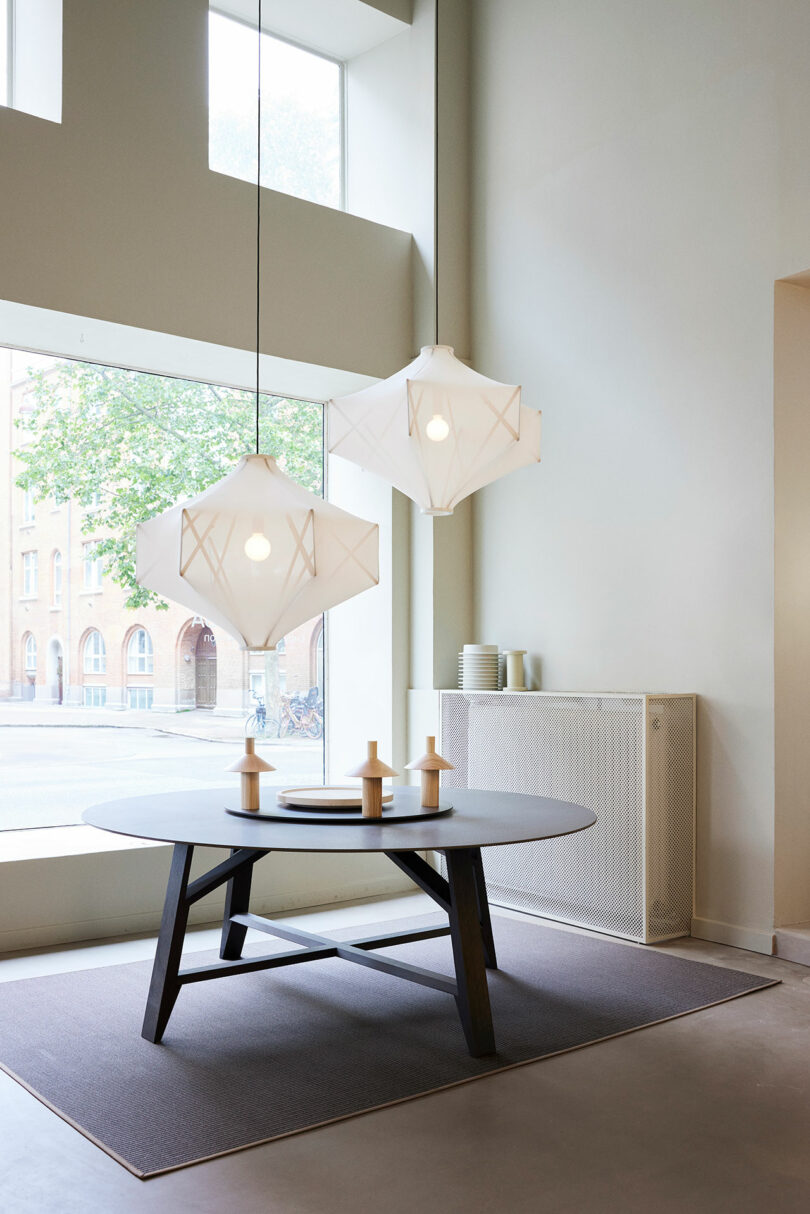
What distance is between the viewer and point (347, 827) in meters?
3.32

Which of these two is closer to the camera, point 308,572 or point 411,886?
point 308,572

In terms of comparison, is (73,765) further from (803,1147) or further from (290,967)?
(803,1147)

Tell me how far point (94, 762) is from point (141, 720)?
0.29 meters

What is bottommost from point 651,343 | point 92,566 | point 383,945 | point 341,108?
point 383,945

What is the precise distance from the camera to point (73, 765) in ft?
16.5

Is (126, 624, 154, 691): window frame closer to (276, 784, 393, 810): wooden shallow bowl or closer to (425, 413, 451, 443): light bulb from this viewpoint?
(276, 784, 393, 810): wooden shallow bowl

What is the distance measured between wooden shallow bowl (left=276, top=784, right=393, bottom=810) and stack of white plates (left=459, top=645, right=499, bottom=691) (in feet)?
4.73

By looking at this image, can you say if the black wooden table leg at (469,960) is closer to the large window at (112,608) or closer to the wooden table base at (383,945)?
the wooden table base at (383,945)

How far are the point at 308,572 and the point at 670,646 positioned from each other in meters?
1.96

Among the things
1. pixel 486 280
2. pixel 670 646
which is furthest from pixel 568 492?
pixel 486 280

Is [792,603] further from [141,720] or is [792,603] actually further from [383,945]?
[141,720]

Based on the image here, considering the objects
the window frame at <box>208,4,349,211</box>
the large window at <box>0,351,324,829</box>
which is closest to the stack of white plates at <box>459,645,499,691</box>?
the large window at <box>0,351,324,829</box>

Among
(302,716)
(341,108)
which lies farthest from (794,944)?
(341,108)

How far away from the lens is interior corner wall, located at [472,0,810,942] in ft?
14.1
